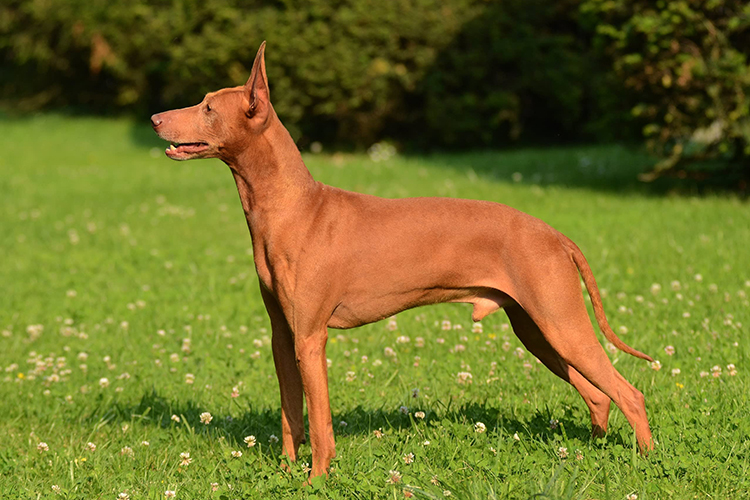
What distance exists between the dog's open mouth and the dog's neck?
0.53ft

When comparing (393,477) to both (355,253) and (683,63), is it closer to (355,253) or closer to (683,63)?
(355,253)

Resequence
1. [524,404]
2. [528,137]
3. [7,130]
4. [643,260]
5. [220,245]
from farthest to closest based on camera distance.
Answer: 1. [7,130]
2. [528,137]
3. [220,245]
4. [643,260]
5. [524,404]

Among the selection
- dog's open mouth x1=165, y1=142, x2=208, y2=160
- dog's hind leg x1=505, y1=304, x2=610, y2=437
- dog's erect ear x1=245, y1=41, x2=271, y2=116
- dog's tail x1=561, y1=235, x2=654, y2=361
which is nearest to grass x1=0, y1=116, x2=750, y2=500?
dog's hind leg x1=505, y1=304, x2=610, y2=437

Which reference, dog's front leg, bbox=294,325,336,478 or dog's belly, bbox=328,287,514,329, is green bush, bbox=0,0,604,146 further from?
dog's front leg, bbox=294,325,336,478

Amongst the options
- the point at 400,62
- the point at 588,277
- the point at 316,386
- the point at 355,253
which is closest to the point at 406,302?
the point at 355,253

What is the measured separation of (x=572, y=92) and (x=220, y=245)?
855 cm

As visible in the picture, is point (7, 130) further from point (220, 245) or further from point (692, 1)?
point (692, 1)

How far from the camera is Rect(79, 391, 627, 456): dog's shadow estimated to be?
173 inches

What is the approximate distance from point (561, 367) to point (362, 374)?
1591 millimetres

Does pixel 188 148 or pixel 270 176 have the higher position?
pixel 188 148

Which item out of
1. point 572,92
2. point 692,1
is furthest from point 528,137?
point 692,1

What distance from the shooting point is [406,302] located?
3.95 metres

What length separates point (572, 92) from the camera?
51.6 feet

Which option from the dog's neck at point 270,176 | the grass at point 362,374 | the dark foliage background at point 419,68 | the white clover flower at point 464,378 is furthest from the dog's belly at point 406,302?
the dark foliage background at point 419,68
